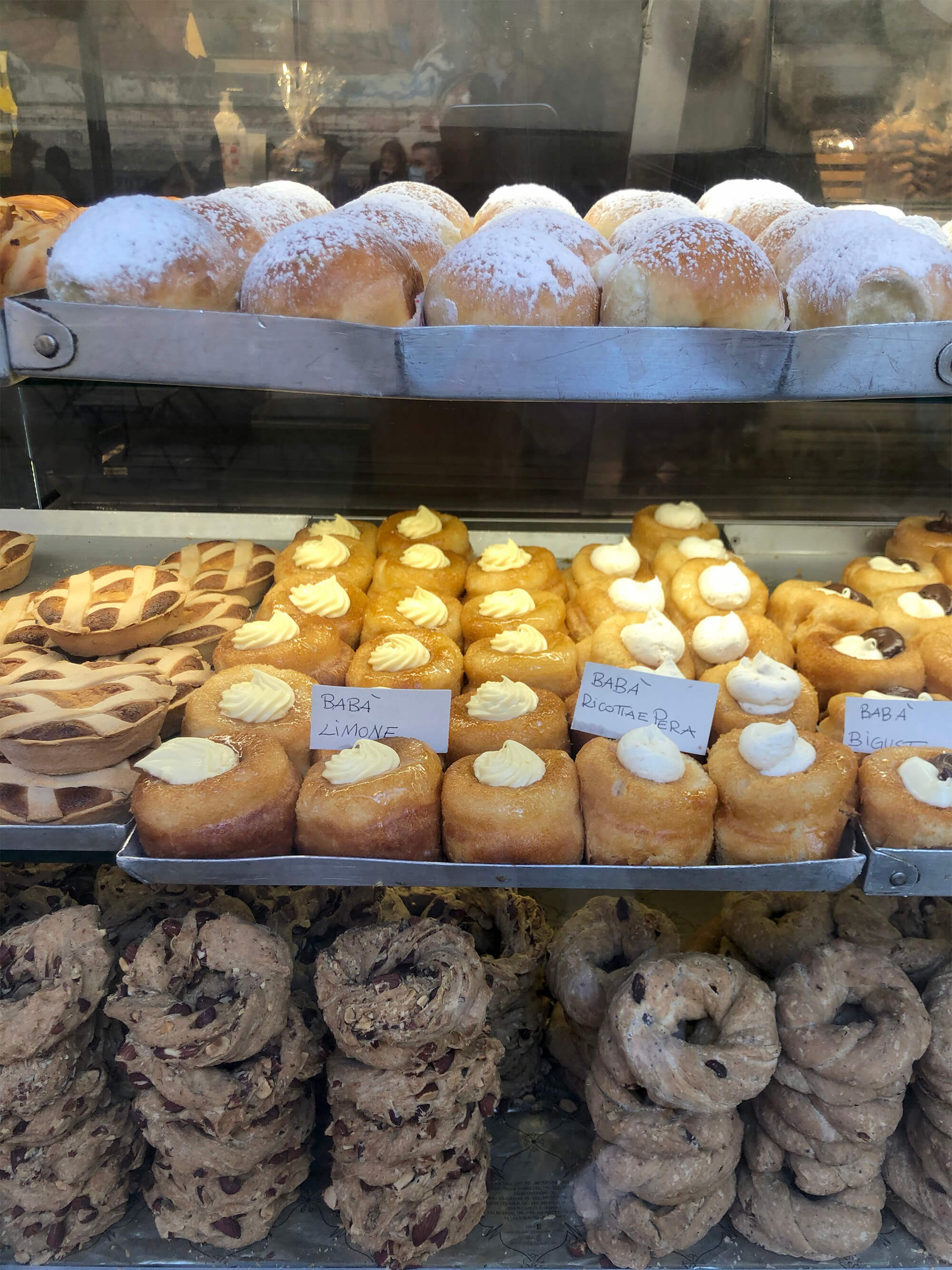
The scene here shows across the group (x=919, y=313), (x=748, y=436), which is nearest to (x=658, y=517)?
(x=748, y=436)

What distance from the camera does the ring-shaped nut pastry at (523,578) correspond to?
242cm

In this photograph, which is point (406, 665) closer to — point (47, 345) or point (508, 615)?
point (508, 615)

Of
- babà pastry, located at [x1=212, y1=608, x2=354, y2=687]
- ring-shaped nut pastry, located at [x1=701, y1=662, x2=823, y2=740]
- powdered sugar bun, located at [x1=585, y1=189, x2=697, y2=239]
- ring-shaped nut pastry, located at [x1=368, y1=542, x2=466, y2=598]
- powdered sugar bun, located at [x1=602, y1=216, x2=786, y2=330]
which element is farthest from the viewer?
ring-shaped nut pastry, located at [x1=368, y1=542, x2=466, y2=598]

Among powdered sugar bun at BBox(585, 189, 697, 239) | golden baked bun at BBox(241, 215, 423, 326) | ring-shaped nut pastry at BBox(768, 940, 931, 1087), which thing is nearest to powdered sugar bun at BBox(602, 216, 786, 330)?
golden baked bun at BBox(241, 215, 423, 326)

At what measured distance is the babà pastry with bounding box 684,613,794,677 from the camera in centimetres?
214

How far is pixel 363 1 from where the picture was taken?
235 cm

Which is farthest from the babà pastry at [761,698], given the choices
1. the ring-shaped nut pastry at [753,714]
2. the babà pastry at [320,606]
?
the babà pastry at [320,606]

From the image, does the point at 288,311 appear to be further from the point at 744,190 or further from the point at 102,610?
the point at 744,190

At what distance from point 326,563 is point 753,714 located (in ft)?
4.06

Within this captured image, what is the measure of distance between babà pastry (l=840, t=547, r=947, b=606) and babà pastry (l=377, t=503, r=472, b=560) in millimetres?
1126

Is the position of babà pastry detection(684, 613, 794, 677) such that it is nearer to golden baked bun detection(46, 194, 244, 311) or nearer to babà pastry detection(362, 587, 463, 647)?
babà pastry detection(362, 587, 463, 647)

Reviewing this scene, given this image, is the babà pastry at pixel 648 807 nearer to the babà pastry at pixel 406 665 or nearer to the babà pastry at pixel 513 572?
the babà pastry at pixel 406 665

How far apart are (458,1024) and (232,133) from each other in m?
2.44

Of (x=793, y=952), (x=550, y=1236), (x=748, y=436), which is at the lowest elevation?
(x=550, y=1236)
